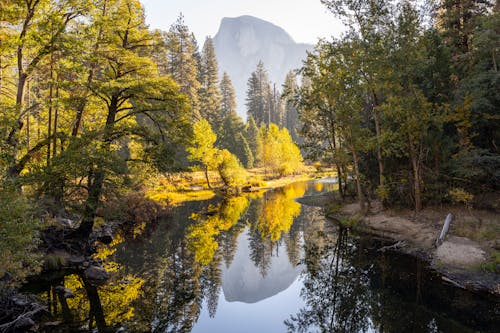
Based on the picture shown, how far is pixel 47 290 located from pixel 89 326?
13.9ft

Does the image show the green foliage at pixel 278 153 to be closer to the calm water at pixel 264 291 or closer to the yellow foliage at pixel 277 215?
the yellow foliage at pixel 277 215

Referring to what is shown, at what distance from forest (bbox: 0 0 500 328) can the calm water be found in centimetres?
215

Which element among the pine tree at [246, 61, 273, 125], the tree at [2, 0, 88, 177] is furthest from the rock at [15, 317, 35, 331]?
the pine tree at [246, 61, 273, 125]

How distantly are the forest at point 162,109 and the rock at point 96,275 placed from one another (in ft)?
8.59

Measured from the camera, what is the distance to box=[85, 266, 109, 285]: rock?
49.0 feet

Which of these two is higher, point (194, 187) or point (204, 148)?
point (204, 148)

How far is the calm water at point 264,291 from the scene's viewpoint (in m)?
11.4

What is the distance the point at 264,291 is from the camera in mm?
15430

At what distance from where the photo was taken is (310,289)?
14898 millimetres

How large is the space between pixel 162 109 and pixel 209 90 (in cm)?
5815

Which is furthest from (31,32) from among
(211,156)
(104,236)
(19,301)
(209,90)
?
(209,90)

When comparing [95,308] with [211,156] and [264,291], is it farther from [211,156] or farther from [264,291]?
[211,156]

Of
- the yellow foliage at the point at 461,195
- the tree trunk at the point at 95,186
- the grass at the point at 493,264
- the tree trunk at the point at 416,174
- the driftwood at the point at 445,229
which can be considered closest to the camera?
the grass at the point at 493,264

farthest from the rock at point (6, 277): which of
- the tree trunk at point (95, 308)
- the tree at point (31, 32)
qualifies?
the tree at point (31, 32)
